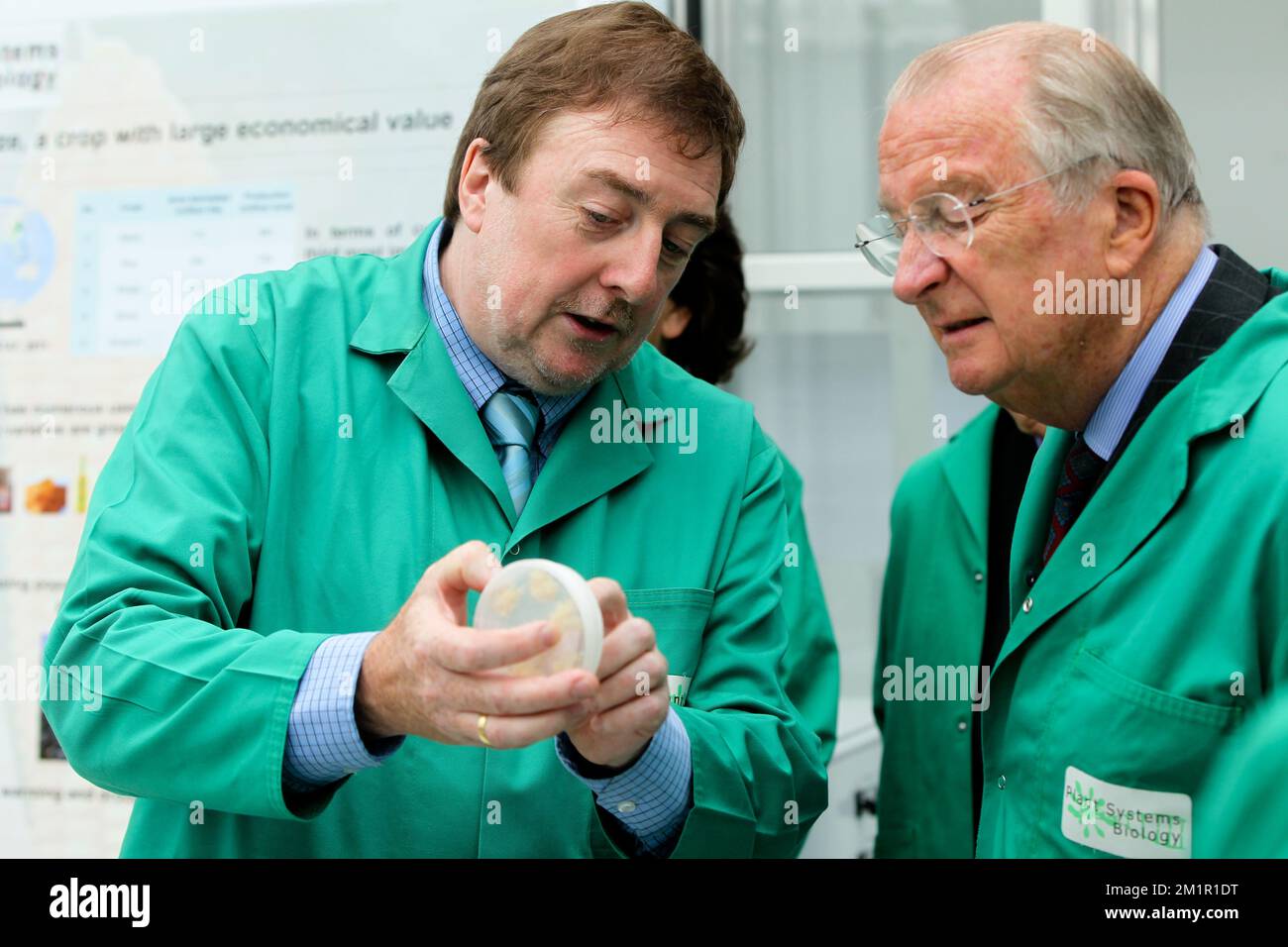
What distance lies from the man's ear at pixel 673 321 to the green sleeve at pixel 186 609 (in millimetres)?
1051

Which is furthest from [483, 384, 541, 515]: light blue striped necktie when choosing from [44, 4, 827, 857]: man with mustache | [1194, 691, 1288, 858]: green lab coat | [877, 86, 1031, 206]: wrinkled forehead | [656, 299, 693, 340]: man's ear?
[1194, 691, 1288, 858]: green lab coat

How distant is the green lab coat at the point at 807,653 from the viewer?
202 centimetres

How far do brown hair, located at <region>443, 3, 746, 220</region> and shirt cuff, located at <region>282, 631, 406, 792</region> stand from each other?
0.63 metres

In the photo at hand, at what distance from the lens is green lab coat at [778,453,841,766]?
2016mm

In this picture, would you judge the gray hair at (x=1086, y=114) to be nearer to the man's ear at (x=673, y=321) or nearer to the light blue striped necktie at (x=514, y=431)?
the light blue striped necktie at (x=514, y=431)

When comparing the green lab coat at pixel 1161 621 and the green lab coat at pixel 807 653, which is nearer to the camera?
the green lab coat at pixel 1161 621

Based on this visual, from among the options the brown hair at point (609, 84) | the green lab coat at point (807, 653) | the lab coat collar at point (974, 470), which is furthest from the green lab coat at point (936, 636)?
the brown hair at point (609, 84)

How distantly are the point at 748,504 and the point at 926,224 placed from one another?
41cm

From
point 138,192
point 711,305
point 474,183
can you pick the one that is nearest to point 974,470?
point 711,305

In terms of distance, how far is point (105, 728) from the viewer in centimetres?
123

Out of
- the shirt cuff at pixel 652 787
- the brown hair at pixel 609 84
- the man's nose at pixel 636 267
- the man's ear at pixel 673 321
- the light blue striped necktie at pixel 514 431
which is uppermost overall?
the brown hair at pixel 609 84

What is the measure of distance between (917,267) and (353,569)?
0.75 m

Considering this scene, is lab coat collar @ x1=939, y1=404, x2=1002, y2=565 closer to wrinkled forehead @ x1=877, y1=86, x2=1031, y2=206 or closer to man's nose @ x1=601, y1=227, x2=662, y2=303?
wrinkled forehead @ x1=877, y1=86, x2=1031, y2=206
